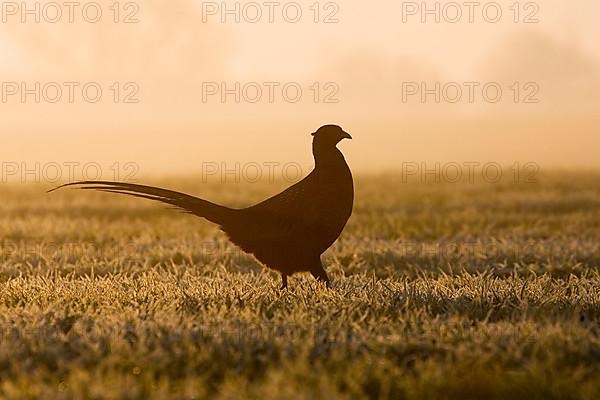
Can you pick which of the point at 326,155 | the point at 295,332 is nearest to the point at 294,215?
the point at 326,155

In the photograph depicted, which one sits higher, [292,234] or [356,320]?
[292,234]

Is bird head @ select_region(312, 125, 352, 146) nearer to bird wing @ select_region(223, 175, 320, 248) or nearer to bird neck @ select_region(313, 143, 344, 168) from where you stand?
bird neck @ select_region(313, 143, 344, 168)

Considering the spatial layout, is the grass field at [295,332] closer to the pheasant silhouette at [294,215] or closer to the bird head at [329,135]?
the pheasant silhouette at [294,215]

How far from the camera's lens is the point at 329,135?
21.2 ft

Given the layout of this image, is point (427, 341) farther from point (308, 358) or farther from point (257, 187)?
point (257, 187)

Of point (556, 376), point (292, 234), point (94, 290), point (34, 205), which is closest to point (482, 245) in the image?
point (292, 234)

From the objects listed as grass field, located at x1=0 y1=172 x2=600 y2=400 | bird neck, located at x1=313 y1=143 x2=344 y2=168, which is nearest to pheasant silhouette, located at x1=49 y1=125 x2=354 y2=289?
bird neck, located at x1=313 y1=143 x2=344 y2=168

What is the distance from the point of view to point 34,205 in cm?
1670

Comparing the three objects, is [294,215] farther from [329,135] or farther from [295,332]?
[295,332]

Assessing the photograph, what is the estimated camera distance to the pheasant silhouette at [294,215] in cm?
629

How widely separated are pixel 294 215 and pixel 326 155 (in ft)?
1.64

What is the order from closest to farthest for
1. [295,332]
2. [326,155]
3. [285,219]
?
[295,332] → [285,219] → [326,155]

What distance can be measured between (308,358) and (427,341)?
0.68 meters

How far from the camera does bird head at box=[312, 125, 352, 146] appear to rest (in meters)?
6.45
